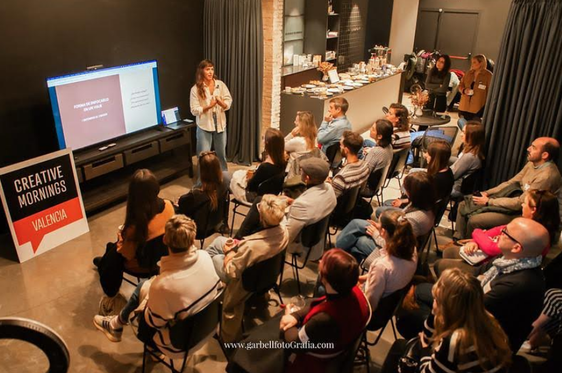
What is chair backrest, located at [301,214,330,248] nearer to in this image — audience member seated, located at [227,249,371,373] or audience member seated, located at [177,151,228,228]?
audience member seated, located at [177,151,228,228]

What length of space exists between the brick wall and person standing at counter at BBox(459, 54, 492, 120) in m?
2.62

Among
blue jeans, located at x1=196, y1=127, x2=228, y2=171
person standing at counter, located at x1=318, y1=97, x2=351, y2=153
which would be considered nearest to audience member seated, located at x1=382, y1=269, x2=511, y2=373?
person standing at counter, located at x1=318, y1=97, x2=351, y2=153

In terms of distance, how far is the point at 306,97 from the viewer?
20.7 feet

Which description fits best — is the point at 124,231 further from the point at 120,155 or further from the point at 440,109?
the point at 440,109

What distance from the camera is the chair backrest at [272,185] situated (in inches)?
153

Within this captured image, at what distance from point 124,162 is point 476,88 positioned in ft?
15.4

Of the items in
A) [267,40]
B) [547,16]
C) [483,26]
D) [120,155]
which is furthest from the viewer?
[483,26]

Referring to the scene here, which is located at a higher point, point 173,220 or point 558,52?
point 558,52

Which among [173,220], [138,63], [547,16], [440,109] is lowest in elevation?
[440,109]

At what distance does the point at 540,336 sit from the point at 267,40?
454 centimetres

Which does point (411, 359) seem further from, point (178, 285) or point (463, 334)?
point (178, 285)

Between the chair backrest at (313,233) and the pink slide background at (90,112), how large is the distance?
265 cm

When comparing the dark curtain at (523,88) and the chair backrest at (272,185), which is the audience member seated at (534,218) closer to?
the dark curtain at (523,88)

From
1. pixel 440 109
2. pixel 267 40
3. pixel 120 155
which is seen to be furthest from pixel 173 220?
pixel 440 109
